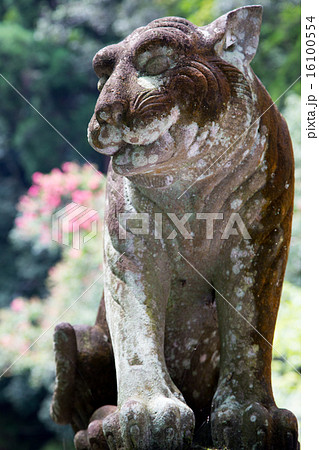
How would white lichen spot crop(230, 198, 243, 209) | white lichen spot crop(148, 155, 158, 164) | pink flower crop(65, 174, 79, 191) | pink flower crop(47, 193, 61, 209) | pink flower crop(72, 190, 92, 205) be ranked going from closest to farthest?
1. white lichen spot crop(148, 155, 158, 164)
2. white lichen spot crop(230, 198, 243, 209)
3. pink flower crop(72, 190, 92, 205)
4. pink flower crop(65, 174, 79, 191)
5. pink flower crop(47, 193, 61, 209)

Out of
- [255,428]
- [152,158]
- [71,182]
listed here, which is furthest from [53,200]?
[255,428]

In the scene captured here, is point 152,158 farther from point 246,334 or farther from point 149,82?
point 246,334

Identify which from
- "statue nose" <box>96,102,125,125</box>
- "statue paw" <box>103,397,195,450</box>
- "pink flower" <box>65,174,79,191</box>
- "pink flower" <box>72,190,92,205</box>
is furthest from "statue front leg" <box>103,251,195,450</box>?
"pink flower" <box>65,174,79,191</box>

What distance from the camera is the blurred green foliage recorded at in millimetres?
8406

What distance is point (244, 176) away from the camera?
6.75 ft

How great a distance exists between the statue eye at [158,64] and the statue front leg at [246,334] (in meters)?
0.57

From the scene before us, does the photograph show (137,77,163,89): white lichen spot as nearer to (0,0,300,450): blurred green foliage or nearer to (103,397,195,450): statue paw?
(103,397,195,450): statue paw

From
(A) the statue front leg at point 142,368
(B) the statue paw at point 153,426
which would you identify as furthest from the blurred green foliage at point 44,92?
(B) the statue paw at point 153,426

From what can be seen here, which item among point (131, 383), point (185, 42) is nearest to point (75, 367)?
point (131, 383)

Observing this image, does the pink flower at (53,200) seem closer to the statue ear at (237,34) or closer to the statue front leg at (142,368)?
the statue front leg at (142,368)

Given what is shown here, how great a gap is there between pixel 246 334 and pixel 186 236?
13.6 inches

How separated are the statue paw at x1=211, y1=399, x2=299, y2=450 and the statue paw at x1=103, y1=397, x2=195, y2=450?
0.49 feet

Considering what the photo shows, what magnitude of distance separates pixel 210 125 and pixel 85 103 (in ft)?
31.1
